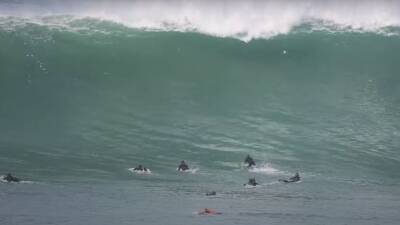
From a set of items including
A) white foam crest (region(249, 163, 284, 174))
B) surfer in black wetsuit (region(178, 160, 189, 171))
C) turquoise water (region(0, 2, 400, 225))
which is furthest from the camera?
white foam crest (region(249, 163, 284, 174))

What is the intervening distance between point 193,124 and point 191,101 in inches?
97.5

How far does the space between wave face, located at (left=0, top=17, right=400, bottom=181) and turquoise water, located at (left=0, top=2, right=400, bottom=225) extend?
0.24ft

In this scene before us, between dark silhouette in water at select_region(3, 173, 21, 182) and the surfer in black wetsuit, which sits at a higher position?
the surfer in black wetsuit

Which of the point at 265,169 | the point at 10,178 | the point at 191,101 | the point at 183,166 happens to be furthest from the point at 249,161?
the point at 10,178

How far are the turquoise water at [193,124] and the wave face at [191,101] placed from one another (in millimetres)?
74

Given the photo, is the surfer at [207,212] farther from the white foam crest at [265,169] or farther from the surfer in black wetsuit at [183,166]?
the white foam crest at [265,169]

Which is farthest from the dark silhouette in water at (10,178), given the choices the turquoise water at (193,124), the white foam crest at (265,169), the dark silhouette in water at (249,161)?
the dark silhouette in water at (249,161)

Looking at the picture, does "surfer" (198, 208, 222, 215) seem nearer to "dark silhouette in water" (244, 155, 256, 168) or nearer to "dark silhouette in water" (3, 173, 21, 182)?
"dark silhouette in water" (3, 173, 21, 182)

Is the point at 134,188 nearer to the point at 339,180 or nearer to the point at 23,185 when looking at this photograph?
the point at 23,185

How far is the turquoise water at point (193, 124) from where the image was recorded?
2137cm

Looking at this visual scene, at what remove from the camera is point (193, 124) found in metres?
30.7

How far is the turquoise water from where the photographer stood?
70.1 feet

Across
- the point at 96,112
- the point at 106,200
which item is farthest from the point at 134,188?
the point at 96,112

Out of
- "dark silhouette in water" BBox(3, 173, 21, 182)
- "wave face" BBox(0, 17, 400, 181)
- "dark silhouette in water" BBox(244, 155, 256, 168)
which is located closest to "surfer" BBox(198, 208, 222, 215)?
"wave face" BBox(0, 17, 400, 181)
